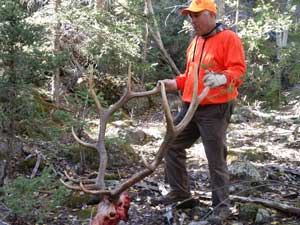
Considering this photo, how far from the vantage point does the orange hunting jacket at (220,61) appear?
463cm

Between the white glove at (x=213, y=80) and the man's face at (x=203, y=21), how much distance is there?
753 millimetres

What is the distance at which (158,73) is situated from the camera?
17.9m

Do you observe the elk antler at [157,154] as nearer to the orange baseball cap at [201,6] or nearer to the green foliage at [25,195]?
the green foliage at [25,195]

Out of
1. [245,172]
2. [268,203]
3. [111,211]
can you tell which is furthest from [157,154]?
[245,172]

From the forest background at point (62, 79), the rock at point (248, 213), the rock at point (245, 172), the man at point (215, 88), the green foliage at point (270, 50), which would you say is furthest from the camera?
the green foliage at point (270, 50)

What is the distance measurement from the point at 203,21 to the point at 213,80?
0.87 m

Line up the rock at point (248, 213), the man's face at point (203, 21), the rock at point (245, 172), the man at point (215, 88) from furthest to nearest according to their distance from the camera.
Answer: the rock at point (245, 172), the rock at point (248, 213), the man's face at point (203, 21), the man at point (215, 88)

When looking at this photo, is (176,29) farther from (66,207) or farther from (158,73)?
(66,207)

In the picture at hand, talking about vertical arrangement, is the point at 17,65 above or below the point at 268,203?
above

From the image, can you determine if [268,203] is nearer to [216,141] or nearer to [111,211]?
[216,141]

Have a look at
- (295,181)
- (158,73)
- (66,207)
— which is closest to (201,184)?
(295,181)

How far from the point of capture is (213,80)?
14.2ft

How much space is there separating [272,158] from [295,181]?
→ 1.63 metres

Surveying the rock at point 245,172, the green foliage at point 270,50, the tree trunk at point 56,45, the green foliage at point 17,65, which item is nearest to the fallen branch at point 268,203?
the rock at point 245,172
